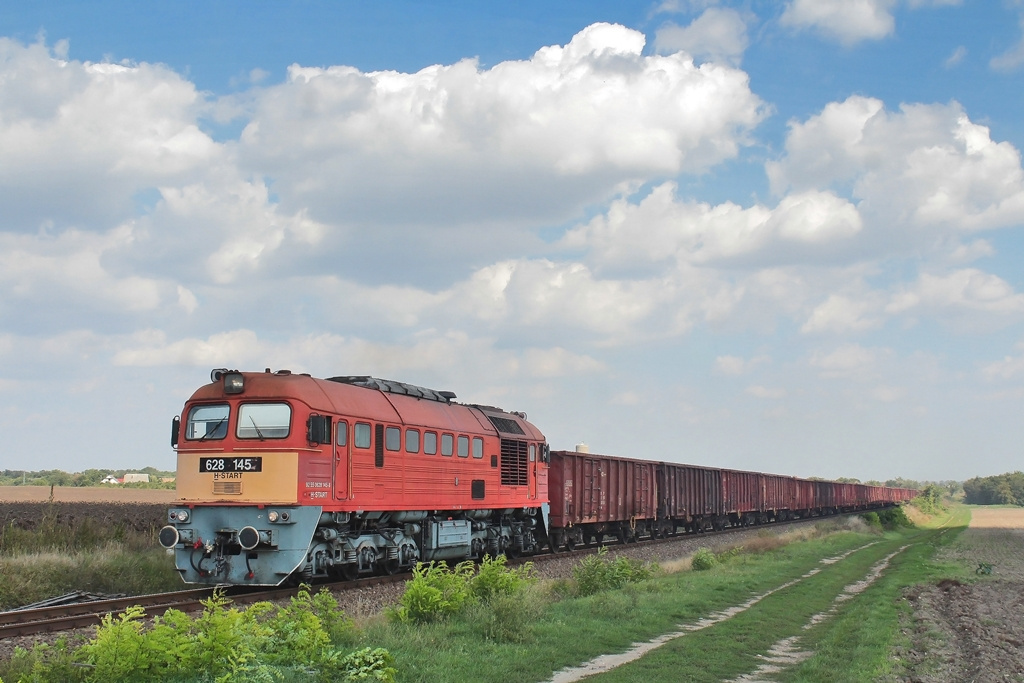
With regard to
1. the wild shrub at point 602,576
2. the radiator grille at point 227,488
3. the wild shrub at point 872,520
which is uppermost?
the radiator grille at point 227,488

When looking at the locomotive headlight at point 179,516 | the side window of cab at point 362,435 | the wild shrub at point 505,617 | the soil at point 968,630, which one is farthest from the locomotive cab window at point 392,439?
the soil at point 968,630

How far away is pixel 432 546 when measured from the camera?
846 inches

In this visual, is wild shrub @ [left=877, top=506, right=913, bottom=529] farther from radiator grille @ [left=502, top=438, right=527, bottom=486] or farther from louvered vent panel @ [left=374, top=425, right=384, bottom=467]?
louvered vent panel @ [left=374, top=425, right=384, bottom=467]

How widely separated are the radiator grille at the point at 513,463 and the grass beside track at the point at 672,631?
5.08m

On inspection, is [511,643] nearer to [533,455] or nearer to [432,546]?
[432,546]

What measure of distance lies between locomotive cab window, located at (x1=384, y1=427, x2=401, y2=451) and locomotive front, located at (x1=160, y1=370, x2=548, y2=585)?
0.03m

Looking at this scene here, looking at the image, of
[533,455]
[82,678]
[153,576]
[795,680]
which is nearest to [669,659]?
[795,680]

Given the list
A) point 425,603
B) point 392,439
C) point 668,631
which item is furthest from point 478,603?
point 392,439

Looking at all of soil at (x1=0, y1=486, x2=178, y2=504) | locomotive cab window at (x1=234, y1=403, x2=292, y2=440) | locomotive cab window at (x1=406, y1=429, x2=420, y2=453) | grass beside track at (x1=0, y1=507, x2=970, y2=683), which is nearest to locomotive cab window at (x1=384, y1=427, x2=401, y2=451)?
locomotive cab window at (x1=406, y1=429, x2=420, y2=453)

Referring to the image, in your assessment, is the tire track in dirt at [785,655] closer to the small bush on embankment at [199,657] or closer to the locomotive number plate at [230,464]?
the small bush on embankment at [199,657]

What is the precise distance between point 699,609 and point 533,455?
401 inches

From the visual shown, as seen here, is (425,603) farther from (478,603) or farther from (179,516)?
(179,516)

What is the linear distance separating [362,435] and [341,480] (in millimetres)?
1194

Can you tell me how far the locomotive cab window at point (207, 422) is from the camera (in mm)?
17797
